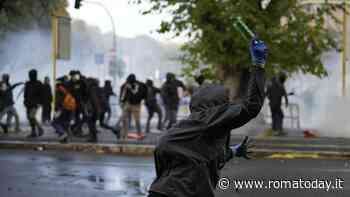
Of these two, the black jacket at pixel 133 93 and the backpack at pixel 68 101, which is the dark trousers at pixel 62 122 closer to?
the backpack at pixel 68 101

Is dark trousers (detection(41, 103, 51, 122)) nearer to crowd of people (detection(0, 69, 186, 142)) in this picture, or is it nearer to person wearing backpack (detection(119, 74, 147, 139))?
crowd of people (detection(0, 69, 186, 142))

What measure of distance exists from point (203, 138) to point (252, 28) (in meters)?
15.1

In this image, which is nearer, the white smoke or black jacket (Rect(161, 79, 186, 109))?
black jacket (Rect(161, 79, 186, 109))

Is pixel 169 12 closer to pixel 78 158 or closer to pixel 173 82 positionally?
pixel 173 82

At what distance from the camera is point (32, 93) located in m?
17.5

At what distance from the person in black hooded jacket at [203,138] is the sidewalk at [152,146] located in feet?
33.8

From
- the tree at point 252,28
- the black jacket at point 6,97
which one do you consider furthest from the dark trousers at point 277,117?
the black jacket at point 6,97

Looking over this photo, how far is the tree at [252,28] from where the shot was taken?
19.1m

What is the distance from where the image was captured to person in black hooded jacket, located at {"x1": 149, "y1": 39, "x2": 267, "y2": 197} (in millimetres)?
4250

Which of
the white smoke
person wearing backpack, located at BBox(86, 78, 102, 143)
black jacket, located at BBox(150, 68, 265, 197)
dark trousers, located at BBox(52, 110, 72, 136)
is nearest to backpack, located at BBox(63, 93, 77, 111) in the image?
dark trousers, located at BBox(52, 110, 72, 136)

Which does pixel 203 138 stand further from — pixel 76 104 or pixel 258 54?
pixel 76 104

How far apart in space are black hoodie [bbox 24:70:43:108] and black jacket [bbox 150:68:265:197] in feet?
44.0

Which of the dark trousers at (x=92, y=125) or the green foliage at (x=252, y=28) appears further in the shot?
the green foliage at (x=252, y=28)

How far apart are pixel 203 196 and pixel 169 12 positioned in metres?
15.8
